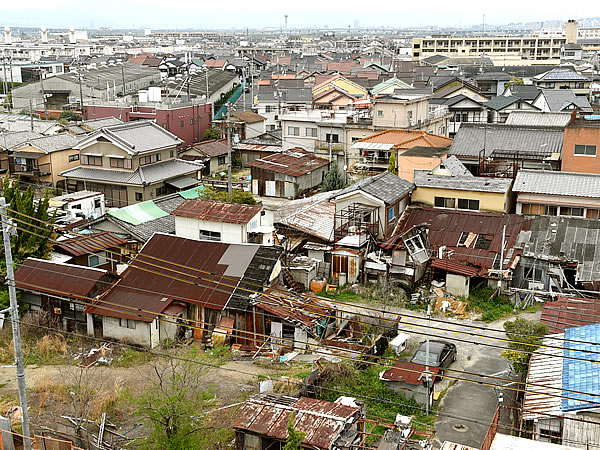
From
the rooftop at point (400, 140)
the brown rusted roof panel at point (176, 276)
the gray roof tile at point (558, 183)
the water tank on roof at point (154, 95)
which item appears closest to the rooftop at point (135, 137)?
the rooftop at point (400, 140)

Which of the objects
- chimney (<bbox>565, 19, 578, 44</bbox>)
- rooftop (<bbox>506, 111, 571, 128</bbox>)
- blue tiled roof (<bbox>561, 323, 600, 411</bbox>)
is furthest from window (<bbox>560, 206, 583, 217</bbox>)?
chimney (<bbox>565, 19, 578, 44</bbox>)

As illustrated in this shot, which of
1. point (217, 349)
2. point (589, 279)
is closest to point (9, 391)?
point (217, 349)

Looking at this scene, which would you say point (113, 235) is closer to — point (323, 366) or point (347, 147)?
point (323, 366)

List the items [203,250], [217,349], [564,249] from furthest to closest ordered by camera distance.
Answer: [564,249] < [203,250] < [217,349]

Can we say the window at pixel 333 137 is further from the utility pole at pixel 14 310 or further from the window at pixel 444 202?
the utility pole at pixel 14 310

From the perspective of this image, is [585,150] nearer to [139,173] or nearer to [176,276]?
[176,276]
